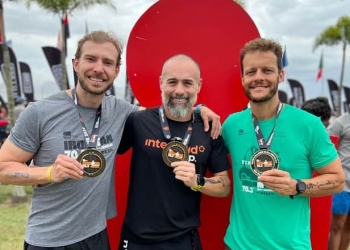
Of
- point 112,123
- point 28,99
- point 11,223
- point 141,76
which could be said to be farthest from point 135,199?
point 28,99

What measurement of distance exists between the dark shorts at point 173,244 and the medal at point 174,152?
0.55m

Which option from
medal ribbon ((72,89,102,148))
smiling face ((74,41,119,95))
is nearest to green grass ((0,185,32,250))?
medal ribbon ((72,89,102,148))

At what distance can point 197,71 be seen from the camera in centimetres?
293

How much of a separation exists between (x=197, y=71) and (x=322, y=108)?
9.52ft

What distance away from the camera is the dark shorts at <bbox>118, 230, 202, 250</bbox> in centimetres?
273

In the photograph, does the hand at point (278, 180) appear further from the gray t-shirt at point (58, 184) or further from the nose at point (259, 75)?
the gray t-shirt at point (58, 184)

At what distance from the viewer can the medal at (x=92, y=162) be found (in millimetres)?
2465

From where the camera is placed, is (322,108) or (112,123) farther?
(322,108)

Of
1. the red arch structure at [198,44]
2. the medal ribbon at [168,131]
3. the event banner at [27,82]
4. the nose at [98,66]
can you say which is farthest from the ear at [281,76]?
the event banner at [27,82]

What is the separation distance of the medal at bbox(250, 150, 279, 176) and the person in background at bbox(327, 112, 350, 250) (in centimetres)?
298

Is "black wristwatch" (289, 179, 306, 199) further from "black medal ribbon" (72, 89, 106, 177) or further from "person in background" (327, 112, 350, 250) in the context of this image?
"person in background" (327, 112, 350, 250)

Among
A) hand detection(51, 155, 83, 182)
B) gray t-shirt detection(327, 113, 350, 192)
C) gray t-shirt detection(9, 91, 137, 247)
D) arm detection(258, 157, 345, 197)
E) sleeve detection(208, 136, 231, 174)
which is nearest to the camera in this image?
hand detection(51, 155, 83, 182)

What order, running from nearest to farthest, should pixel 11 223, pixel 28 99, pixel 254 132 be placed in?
pixel 254 132, pixel 11 223, pixel 28 99

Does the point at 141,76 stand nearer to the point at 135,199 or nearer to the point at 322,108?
the point at 135,199
